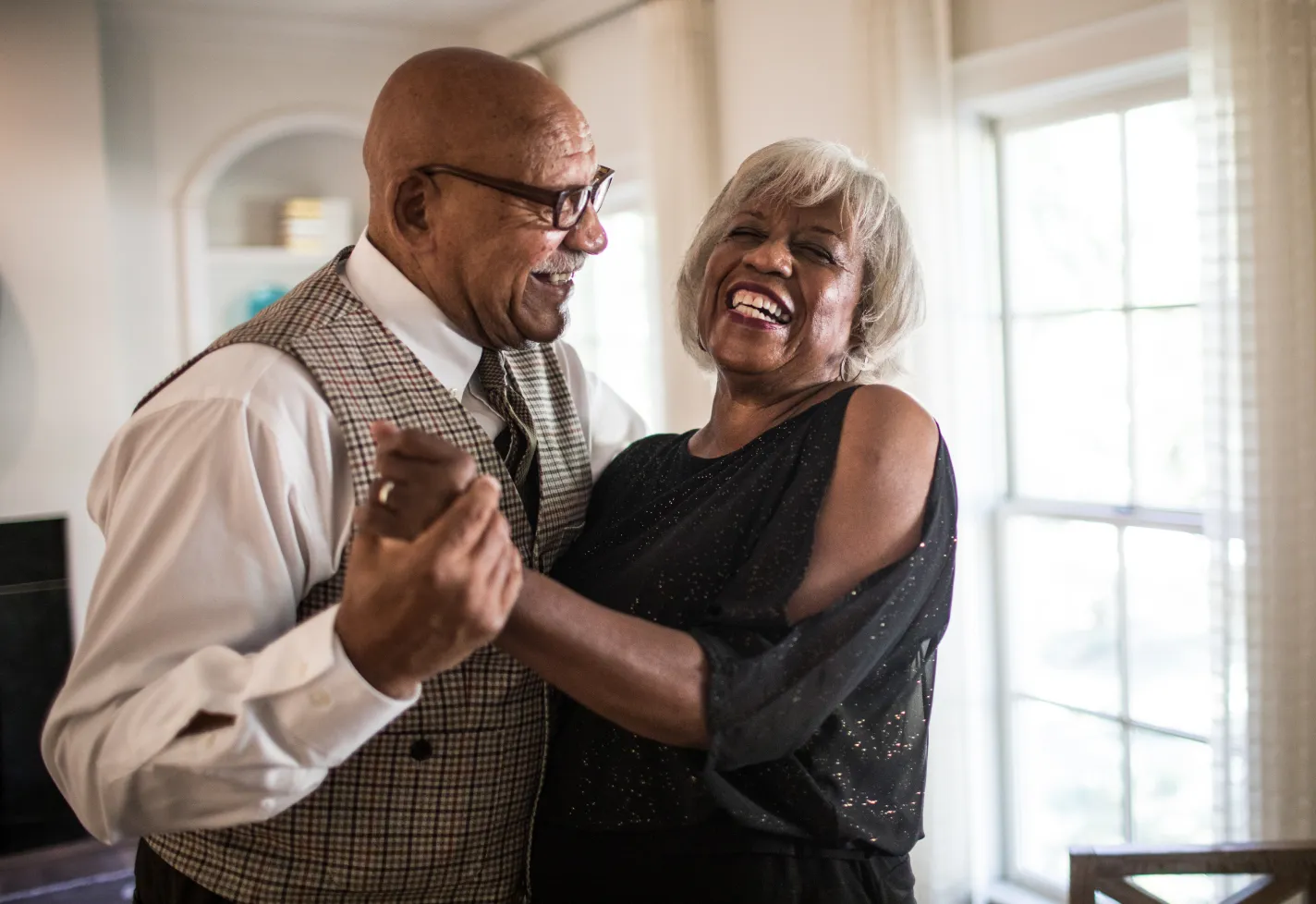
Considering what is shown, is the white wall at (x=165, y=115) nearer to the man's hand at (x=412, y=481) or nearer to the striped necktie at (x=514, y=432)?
the striped necktie at (x=514, y=432)

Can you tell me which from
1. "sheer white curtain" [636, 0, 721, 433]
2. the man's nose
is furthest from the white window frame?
the man's nose

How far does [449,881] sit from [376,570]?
61cm

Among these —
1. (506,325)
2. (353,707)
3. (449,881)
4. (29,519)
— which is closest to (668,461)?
(506,325)

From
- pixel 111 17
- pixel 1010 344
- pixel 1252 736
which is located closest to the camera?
pixel 1252 736

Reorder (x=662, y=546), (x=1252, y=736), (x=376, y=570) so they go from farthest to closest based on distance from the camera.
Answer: (x=1252, y=736) → (x=662, y=546) → (x=376, y=570)

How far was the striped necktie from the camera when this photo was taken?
152 centimetres

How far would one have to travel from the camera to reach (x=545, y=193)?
4.46 ft

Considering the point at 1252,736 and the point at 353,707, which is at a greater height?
the point at 353,707

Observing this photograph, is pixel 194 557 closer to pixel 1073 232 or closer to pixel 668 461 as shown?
pixel 668 461

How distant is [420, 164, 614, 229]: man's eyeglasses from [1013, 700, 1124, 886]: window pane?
7.72ft

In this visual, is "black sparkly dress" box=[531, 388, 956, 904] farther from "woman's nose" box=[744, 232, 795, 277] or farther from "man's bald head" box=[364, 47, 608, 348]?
"man's bald head" box=[364, 47, 608, 348]

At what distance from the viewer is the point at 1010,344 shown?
3275mm

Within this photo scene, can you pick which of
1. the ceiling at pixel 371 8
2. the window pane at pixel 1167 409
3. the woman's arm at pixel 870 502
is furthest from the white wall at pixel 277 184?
the woman's arm at pixel 870 502

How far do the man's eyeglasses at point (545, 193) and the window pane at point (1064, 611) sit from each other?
6.92 ft
